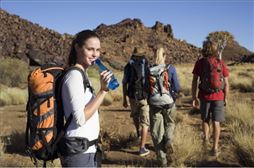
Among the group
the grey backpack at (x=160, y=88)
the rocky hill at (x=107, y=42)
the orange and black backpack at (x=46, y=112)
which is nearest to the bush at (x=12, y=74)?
the rocky hill at (x=107, y=42)

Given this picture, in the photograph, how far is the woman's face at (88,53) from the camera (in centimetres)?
342

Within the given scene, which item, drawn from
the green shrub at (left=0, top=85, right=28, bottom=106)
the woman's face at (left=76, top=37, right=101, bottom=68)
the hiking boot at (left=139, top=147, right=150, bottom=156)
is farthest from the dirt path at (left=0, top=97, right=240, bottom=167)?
the green shrub at (left=0, top=85, right=28, bottom=106)

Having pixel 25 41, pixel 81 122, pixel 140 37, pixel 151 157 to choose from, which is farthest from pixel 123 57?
pixel 81 122

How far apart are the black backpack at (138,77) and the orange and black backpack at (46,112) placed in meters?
3.64

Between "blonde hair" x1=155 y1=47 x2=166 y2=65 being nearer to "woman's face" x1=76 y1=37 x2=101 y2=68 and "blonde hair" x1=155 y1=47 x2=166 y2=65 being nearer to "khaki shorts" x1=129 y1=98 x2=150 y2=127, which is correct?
"khaki shorts" x1=129 y1=98 x2=150 y2=127

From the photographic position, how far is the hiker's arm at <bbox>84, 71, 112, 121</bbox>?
328 cm

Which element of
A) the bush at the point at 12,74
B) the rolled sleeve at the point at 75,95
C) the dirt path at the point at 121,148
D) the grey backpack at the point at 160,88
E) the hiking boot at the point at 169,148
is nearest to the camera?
the rolled sleeve at the point at 75,95

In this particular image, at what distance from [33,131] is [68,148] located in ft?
0.90

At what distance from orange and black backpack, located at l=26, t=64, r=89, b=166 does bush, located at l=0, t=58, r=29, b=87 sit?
23.8 m

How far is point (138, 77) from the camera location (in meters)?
7.07

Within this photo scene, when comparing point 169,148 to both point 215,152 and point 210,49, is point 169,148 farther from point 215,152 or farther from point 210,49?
point 210,49

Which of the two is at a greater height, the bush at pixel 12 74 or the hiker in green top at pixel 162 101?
the bush at pixel 12 74

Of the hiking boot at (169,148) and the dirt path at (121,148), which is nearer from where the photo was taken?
the hiking boot at (169,148)

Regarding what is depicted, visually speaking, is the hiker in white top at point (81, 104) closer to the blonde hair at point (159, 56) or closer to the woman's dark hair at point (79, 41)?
the woman's dark hair at point (79, 41)
